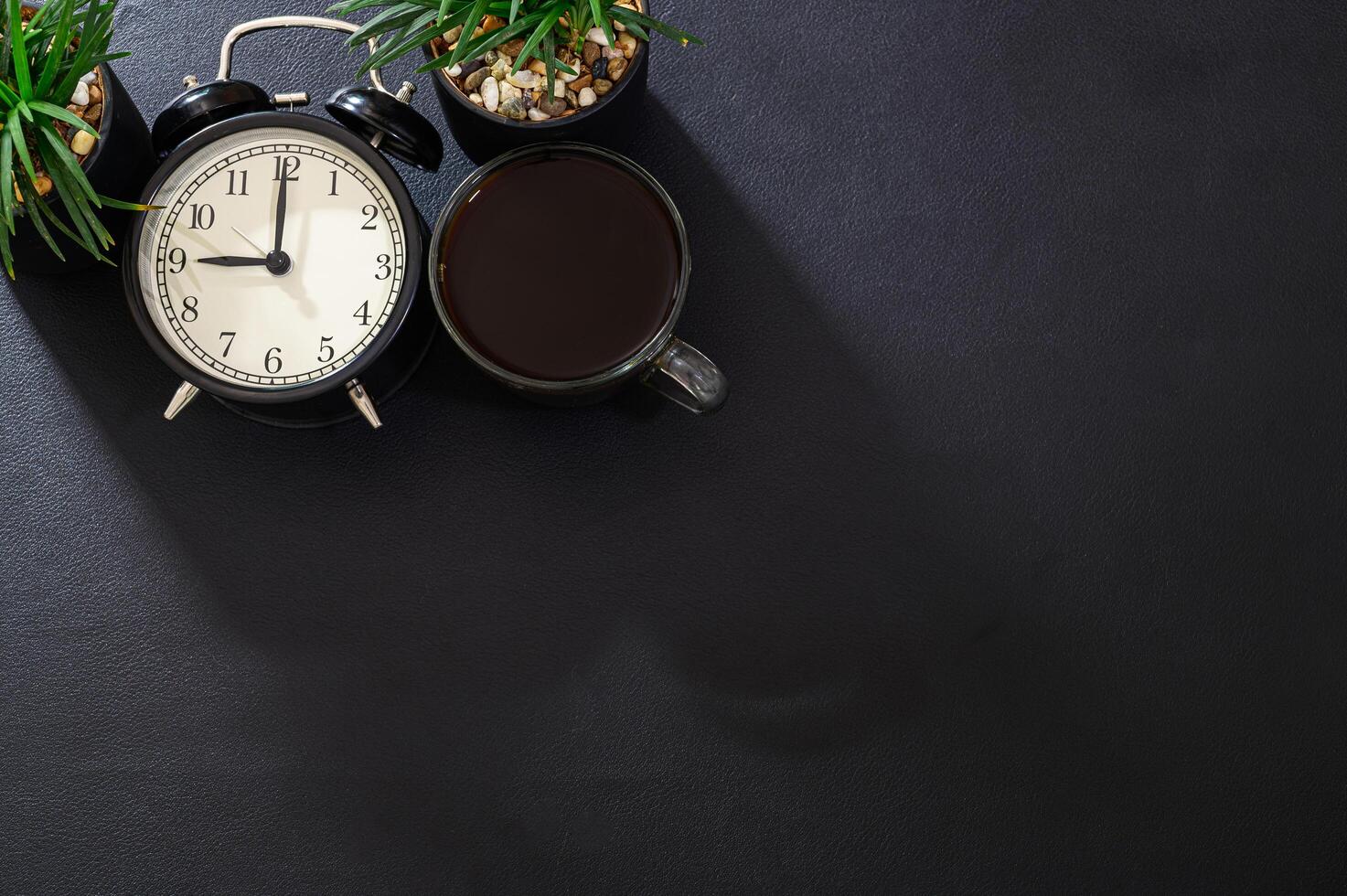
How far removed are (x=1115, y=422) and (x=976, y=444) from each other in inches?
5.1

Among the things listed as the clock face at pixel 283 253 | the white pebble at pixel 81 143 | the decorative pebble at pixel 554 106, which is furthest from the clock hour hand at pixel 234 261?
the decorative pebble at pixel 554 106

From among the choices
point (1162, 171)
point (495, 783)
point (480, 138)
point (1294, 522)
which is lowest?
point (495, 783)

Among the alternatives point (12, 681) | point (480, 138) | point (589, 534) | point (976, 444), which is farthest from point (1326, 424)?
point (12, 681)

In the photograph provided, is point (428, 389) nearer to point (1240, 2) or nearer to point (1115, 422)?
point (1115, 422)

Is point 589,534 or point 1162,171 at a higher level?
point 1162,171

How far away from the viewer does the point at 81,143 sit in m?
0.80

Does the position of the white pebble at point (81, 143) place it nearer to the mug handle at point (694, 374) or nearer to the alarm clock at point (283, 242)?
the alarm clock at point (283, 242)

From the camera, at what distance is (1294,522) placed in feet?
3.27

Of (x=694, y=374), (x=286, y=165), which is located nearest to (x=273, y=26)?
(x=286, y=165)

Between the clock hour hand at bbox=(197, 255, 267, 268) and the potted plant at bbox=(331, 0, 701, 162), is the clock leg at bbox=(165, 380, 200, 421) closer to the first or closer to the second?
the clock hour hand at bbox=(197, 255, 267, 268)

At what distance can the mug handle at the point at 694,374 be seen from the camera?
0.85 m

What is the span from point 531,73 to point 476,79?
4 centimetres

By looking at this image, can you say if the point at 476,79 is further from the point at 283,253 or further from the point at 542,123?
the point at 283,253

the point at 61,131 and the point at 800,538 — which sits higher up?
the point at 61,131
